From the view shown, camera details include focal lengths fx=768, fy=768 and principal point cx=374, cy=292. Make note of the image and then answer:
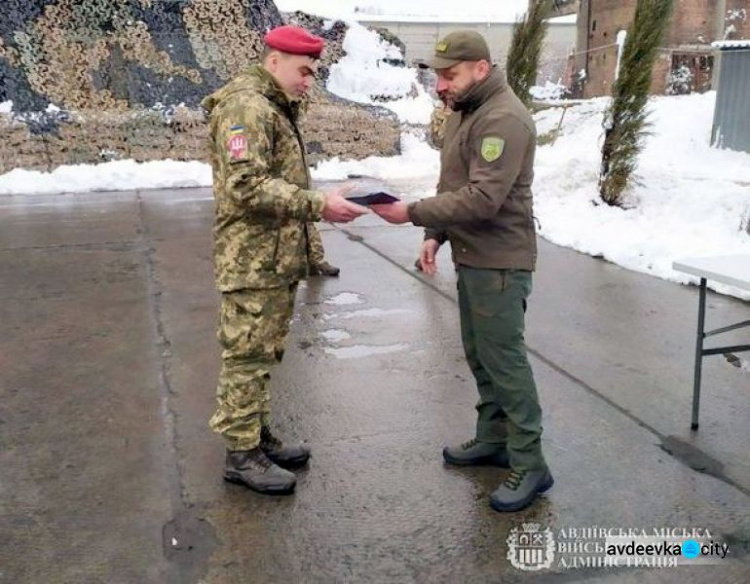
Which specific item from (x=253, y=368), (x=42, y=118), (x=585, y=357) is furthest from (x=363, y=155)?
(x=253, y=368)

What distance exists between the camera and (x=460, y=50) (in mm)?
2859

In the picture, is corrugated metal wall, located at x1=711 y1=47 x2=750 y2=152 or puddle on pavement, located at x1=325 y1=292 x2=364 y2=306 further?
corrugated metal wall, located at x1=711 y1=47 x2=750 y2=152

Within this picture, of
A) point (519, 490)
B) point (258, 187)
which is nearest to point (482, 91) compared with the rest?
point (258, 187)

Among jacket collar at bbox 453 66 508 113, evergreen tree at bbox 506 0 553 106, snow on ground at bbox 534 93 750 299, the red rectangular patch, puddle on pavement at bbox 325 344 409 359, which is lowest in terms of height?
puddle on pavement at bbox 325 344 409 359

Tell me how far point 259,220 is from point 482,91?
3.24 feet

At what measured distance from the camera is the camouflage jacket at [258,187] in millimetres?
2834

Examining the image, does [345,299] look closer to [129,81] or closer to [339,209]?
[339,209]

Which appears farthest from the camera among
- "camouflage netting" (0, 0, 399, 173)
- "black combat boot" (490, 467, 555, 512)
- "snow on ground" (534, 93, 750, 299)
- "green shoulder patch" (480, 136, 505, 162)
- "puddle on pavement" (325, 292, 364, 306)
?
"camouflage netting" (0, 0, 399, 173)

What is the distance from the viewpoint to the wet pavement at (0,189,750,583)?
2.81m

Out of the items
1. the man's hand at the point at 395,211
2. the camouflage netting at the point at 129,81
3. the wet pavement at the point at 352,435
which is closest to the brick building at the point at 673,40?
the camouflage netting at the point at 129,81

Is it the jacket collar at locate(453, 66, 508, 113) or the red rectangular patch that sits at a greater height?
the jacket collar at locate(453, 66, 508, 113)

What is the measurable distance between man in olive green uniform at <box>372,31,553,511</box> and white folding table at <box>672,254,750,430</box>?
103cm

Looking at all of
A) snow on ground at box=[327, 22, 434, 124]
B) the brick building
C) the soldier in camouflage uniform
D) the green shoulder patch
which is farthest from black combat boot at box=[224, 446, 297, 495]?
the brick building

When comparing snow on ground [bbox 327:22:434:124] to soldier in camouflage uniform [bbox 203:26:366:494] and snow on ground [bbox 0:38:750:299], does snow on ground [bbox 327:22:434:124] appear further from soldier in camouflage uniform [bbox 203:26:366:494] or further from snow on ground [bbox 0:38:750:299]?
soldier in camouflage uniform [bbox 203:26:366:494]
